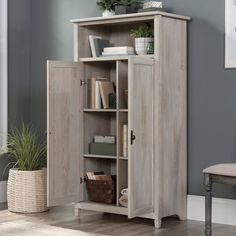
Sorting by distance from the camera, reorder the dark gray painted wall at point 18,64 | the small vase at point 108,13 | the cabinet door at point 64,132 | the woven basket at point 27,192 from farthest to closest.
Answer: the dark gray painted wall at point 18,64
the woven basket at point 27,192
the small vase at point 108,13
the cabinet door at point 64,132

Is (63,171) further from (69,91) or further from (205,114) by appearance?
(205,114)

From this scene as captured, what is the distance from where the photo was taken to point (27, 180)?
17.2 feet

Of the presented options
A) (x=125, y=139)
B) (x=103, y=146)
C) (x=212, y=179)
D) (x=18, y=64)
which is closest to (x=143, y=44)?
(x=125, y=139)

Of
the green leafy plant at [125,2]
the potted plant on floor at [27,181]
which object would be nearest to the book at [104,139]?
the potted plant on floor at [27,181]

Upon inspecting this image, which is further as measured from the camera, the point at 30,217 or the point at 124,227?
the point at 30,217

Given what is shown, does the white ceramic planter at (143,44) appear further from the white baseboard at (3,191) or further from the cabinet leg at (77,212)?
the white baseboard at (3,191)

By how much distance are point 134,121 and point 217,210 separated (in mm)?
951

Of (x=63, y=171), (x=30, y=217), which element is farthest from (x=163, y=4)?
(x=30, y=217)

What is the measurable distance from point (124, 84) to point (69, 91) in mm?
450

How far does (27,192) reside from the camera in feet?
17.3

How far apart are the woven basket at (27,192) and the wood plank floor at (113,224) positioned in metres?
0.09

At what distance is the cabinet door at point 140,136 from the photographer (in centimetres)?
446

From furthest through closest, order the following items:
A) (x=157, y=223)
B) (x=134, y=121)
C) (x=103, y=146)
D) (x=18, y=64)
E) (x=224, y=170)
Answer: (x=18, y=64)
(x=103, y=146)
(x=157, y=223)
(x=134, y=121)
(x=224, y=170)

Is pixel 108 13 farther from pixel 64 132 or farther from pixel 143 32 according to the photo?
pixel 64 132
